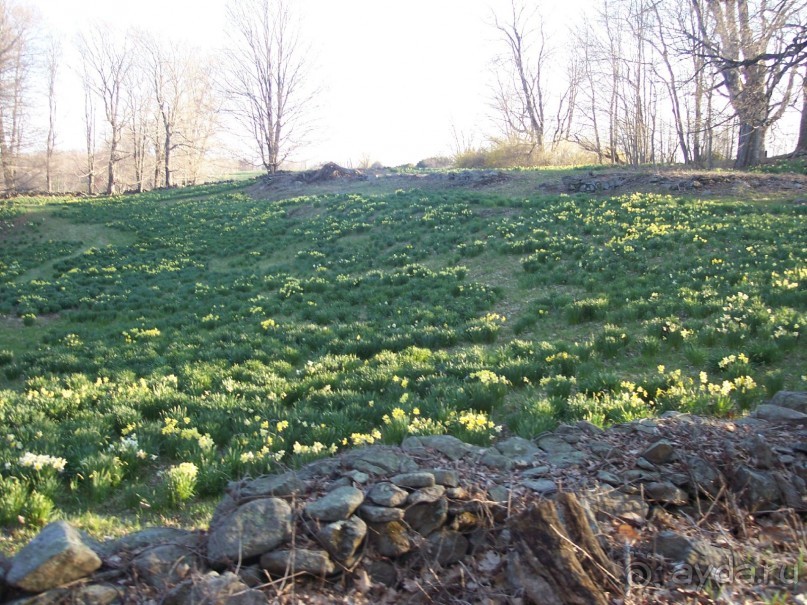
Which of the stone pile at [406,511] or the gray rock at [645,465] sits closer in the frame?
the stone pile at [406,511]

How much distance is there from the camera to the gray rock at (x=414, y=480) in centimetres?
318

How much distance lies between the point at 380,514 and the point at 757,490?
2376 millimetres

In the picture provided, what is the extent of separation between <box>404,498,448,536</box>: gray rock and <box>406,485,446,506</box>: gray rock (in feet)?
0.08

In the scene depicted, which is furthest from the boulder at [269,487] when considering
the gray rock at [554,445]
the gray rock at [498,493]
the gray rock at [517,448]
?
the gray rock at [554,445]

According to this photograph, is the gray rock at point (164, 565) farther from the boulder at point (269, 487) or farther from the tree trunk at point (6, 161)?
the tree trunk at point (6, 161)

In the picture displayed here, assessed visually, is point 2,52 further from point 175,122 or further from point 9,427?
point 9,427

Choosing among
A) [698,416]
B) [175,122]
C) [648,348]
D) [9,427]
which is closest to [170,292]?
[9,427]

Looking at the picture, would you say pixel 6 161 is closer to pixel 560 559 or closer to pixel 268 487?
pixel 268 487

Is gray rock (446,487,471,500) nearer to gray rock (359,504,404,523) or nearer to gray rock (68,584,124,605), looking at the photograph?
gray rock (359,504,404,523)

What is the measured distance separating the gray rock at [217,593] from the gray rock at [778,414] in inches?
166

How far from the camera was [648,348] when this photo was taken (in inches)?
267

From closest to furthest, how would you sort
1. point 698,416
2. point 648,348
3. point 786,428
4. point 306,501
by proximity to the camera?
point 306,501, point 786,428, point 698,416, point 648,348

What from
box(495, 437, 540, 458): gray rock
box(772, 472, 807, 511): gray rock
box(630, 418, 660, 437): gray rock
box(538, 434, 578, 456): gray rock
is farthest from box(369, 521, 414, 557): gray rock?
box(772, 472, 807, 511): gray rock

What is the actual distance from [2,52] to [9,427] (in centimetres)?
4410
